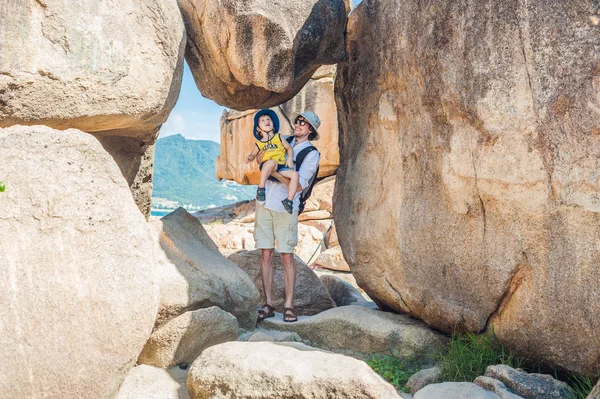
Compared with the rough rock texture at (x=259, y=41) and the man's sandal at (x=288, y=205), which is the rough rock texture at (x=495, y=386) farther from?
the rough rock texture at (x=259, y=41)

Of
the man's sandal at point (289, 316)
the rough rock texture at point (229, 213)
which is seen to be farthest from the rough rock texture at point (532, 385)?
the rough rock texture at point (229, 213)

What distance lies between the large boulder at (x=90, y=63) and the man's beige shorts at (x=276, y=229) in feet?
4.40

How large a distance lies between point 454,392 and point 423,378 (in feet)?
1.75

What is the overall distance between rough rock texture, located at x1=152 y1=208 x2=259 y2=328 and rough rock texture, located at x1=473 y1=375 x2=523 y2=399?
6.70 ft

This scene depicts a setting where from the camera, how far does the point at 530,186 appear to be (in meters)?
4.07

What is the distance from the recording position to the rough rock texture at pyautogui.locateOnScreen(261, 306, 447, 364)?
4.88 m

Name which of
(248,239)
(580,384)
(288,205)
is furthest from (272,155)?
(248,239)

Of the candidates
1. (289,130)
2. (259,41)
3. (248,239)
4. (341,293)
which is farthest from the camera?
(289,130)

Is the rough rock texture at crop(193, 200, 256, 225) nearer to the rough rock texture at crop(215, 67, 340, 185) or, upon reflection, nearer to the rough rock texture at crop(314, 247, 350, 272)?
the rough rock texture at crop(215, 67, 340, 185)

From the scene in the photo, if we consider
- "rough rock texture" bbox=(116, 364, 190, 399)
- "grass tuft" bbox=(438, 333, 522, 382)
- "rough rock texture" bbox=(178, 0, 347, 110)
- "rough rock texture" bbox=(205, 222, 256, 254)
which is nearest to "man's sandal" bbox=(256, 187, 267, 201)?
"rough rock texture" bbox=(178, 0, 347, 110)

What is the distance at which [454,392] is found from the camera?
3.71 m

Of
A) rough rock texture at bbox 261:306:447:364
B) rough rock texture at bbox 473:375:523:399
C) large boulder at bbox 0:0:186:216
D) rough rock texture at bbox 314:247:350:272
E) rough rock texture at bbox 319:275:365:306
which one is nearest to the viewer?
rough rock texture at bbox 473:375:523:399

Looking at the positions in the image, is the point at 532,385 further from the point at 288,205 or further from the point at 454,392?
the point at 288,205

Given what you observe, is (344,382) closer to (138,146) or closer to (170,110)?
(170,110)
